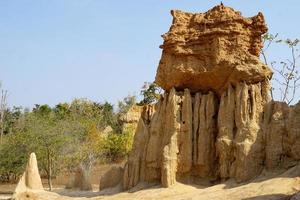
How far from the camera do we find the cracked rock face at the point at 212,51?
1661cm

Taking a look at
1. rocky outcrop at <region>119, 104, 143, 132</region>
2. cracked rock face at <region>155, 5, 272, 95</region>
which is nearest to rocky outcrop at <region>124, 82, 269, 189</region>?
cracked rock face at <region>155, 5, 272, 95</region>

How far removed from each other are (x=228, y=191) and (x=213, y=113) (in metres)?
3.59

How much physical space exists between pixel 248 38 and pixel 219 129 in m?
3.50

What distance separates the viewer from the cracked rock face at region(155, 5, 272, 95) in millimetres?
16609

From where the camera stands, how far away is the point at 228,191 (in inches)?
550

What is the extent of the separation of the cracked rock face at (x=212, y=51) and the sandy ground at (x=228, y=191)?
3.73 meters

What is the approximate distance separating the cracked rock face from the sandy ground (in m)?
3.73

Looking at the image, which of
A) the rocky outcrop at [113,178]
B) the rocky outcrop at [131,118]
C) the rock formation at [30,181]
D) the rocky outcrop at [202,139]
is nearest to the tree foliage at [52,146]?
the rocky outcrop at [131,118]

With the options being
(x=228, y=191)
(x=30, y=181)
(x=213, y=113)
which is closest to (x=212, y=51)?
(x=213, y=113)

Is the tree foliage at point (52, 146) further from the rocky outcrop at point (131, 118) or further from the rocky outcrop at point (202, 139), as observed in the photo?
the rocky outcrop at point (202, 139)

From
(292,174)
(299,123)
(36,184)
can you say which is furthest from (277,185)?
(36,184)

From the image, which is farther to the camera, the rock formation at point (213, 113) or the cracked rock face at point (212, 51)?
the cracked rock face at point (212, 51)

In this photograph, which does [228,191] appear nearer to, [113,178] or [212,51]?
[212,51]

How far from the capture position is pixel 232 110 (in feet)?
52.7
